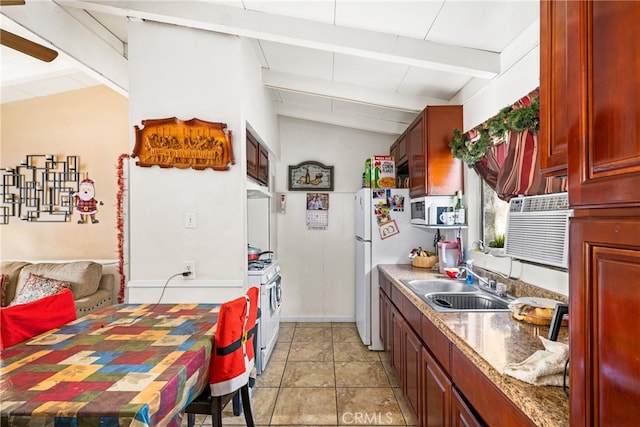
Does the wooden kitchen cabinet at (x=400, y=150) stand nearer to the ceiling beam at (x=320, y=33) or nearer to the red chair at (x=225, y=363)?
the ceiling beam at (x=320, y=33)

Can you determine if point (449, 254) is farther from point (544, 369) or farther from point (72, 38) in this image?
point (72, 38)

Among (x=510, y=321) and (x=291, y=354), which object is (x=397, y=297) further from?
(x=291, y=354)

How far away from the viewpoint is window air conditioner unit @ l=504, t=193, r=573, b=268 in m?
1.55

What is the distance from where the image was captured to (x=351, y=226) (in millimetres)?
4367

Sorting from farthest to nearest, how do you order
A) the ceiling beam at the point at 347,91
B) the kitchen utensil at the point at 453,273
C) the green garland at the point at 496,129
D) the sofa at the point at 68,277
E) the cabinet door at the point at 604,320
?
the sofa at the point at 68,277
the ceiling beam at the point at 347,91
the kitchen utensil at the point at 453,273
the green garland at the point at 496,129
the cabinet door at the point at 604,320

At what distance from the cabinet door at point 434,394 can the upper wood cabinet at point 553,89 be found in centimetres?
110

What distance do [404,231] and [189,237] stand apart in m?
2.08

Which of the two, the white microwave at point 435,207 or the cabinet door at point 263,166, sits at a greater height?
the cabinet door at point 263,166

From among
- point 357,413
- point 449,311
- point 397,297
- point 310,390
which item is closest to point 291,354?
point 310,390

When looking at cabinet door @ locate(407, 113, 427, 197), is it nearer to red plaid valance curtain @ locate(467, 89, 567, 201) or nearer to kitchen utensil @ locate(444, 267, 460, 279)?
red plaid valance curtain @ locate(467, 89, 567, 201)

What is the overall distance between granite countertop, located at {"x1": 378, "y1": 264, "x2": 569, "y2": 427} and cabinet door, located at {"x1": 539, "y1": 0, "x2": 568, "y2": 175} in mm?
616

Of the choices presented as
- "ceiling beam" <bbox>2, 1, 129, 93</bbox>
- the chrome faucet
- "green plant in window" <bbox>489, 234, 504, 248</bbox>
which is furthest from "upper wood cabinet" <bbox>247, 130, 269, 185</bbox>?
"green plant in window" <bbox>489, 234, 504, 248</bbox>

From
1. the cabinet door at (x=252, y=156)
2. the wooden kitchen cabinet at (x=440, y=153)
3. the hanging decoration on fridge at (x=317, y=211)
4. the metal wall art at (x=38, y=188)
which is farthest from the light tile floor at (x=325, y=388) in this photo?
the metal wall art at (x=38, y=188)

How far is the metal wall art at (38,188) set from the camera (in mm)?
3832
